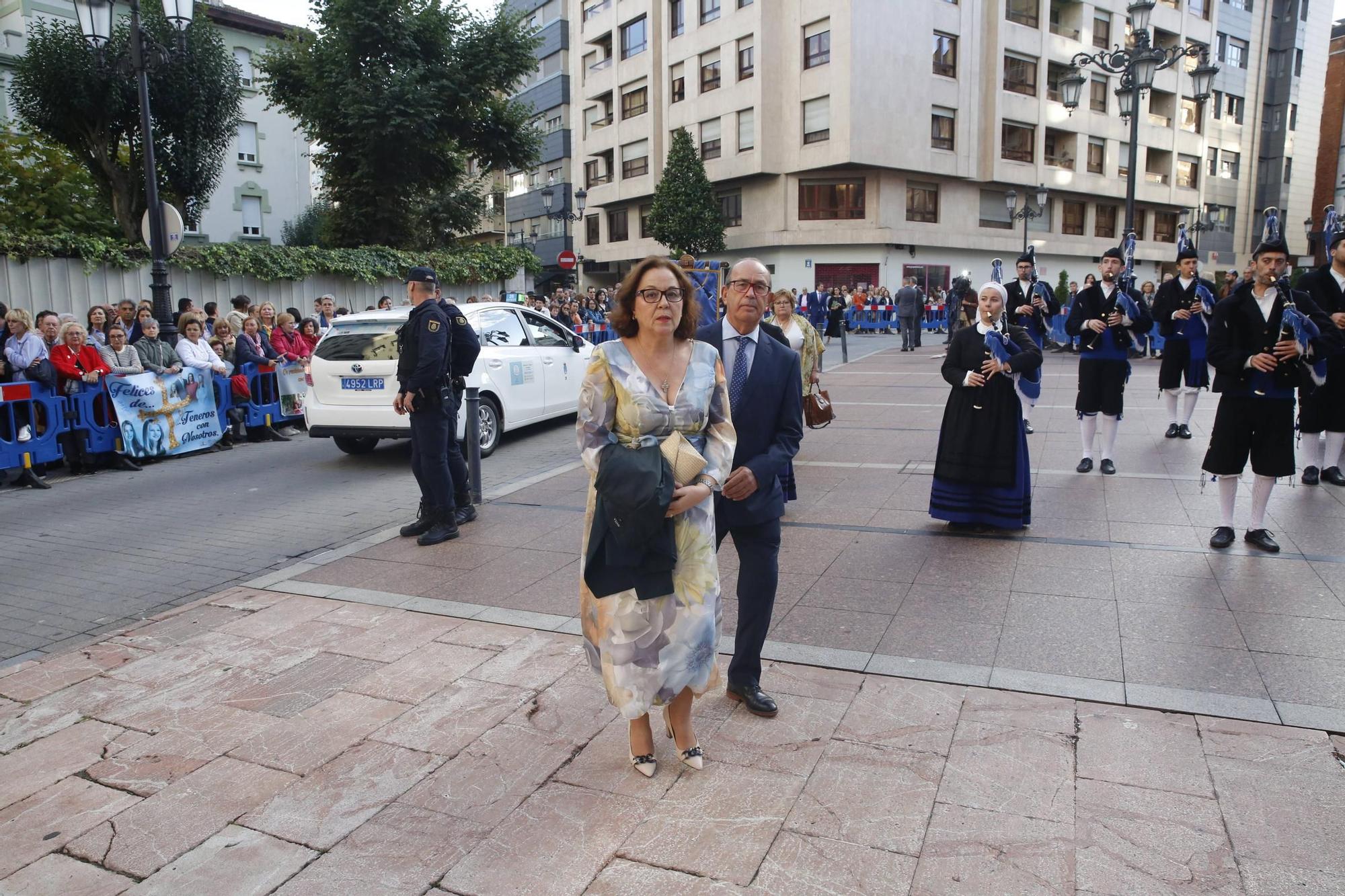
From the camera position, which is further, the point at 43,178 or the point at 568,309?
the point at 43,178

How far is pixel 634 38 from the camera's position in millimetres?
44625

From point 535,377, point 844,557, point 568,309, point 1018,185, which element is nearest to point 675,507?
point 844,557

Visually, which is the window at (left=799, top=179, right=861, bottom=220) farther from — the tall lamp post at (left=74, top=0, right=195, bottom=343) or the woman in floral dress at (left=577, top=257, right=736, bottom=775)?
the woman in floral dress at (left=577, top=257, right=736, bottom=775)

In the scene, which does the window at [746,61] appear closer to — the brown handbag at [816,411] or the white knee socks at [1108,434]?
the white knee socks at [1108,434]

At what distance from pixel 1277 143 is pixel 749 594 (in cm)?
6212

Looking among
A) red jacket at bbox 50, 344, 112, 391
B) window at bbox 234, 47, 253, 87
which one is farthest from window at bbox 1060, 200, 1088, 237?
red jacket at bbox 50, 344, 112, 391

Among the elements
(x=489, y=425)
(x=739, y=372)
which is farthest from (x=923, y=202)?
(x=739, y=372)

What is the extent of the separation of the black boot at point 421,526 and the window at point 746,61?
35.9m

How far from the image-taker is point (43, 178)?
23.5 meters

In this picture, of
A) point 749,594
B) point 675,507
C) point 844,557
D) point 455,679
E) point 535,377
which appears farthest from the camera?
point 535,377

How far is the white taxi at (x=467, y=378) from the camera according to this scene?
31.9ft

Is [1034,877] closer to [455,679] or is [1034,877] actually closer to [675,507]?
[675,507]

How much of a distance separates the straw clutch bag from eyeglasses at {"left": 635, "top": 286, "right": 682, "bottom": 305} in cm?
46

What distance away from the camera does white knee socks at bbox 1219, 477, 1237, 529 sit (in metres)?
5.82
